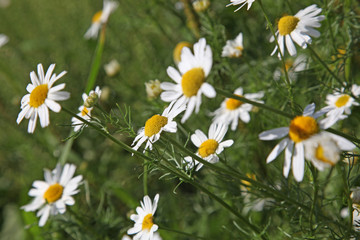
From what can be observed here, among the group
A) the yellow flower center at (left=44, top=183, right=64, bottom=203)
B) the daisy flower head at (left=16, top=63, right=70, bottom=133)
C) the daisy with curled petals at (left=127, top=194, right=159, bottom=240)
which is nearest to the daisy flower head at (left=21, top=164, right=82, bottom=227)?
the yellow flower center at (left=44, top=183, right=64, bottom=203)

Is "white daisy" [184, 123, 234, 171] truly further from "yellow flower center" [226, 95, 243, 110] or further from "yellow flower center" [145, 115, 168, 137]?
"yellow flower center" [226, 95, 243, 110]

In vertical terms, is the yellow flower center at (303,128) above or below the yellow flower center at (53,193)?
above

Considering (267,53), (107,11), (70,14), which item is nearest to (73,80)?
(107,11)

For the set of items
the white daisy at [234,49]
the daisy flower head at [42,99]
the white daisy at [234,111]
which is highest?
the daisy flower head at [42,99]

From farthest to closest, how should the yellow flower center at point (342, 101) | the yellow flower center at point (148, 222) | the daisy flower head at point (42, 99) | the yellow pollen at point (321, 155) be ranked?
the yellow flower center at point (342, 101) → the yellow flower center at point (148, 222) → the daisy flower head at point (42, 99) → the yellow pollen at point (321, 155)

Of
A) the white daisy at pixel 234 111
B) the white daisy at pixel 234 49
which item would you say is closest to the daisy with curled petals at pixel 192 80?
the white daisy at pixel 234 111

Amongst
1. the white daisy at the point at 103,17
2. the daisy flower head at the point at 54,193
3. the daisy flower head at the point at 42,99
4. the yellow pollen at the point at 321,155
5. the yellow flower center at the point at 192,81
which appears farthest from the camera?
the white daisy at the point at 103,17

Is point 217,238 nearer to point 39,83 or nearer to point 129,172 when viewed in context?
point 129,172

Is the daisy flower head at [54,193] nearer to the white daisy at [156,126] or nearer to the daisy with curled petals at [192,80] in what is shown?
the white daisy at [156,126]
